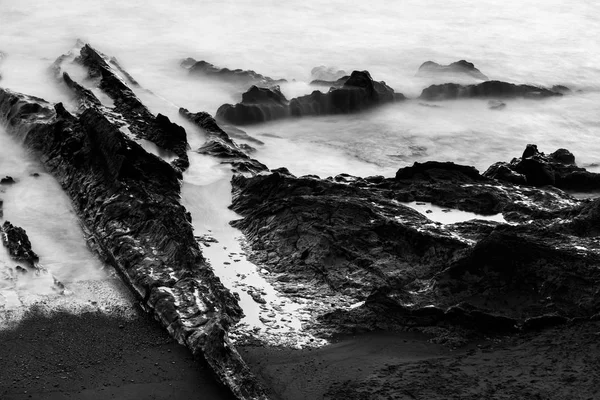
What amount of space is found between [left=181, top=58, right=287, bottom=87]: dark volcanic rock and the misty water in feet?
1.61

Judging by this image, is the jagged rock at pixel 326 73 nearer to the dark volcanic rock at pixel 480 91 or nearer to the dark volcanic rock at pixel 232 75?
the dark volcanic rock at pixel 232 75

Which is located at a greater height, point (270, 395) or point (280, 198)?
point (280, 198)

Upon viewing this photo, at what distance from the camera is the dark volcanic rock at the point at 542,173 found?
48.5 feet

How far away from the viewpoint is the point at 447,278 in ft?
36.8

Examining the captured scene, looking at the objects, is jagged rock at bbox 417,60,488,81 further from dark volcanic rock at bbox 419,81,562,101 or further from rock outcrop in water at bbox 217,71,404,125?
rock outcrop in water at bbox 217,71,404,125

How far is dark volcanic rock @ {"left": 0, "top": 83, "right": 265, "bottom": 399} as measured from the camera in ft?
34.7

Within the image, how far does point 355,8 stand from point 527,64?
8.30 metres

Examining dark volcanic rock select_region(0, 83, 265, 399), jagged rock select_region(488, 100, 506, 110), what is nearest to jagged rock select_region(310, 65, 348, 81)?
jagged rock select_region(488, 100, 506, 110)

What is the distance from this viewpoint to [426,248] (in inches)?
470

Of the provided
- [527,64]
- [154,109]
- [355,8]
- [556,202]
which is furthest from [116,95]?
[355,8]

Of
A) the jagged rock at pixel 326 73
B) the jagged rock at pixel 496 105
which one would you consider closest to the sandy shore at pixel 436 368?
the jagged rock at pixel 496 105

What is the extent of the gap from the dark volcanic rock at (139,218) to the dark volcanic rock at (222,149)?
3.92 ft

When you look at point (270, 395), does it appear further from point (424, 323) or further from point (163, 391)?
point (424, 323)

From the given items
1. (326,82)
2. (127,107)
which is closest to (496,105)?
(326,82)
